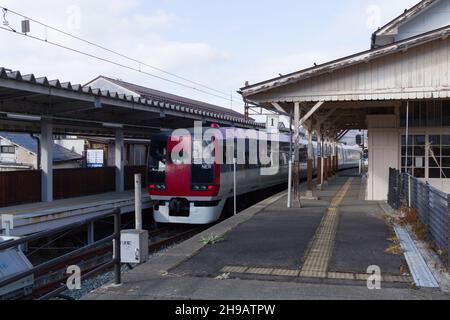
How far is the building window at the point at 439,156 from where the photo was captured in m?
12.9

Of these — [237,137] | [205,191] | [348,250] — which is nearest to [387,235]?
[348,250]

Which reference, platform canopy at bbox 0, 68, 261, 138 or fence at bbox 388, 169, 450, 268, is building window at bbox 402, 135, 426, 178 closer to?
fence at bbox 388, 169, 450, 268

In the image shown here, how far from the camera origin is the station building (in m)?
11.1

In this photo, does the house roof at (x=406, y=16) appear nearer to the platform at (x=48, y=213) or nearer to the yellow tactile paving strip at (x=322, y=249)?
the yellow tactile paving strip at (x=322, y=249)

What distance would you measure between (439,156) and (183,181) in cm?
715

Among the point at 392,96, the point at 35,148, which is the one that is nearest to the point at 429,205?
the point at 392,96

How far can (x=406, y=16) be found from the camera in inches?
611

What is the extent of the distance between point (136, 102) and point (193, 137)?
2.47 metres

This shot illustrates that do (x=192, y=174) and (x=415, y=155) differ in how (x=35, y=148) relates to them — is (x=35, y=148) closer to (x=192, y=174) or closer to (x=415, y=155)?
(x=192, y=174)

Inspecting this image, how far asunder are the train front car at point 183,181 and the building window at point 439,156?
601 cm

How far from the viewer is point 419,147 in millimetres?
13078
